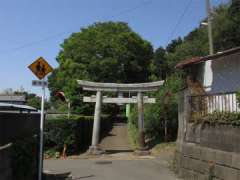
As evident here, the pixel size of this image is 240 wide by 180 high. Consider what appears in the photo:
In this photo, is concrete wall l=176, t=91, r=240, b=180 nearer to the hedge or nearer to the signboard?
the signboard

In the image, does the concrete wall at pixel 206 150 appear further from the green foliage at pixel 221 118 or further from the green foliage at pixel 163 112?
the green foliage at pixel 163 112

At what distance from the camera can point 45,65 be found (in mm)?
10133

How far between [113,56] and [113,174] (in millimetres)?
32301

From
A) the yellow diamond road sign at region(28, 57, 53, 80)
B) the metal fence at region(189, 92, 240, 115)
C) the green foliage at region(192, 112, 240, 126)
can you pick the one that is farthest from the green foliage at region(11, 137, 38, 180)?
the metal fence at region(189, 92, 240, 115)

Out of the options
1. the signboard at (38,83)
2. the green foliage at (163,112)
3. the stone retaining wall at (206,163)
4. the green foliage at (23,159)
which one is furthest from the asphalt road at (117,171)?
the green foliage at (163,112)

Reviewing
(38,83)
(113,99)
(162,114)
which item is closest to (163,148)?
(162,114)

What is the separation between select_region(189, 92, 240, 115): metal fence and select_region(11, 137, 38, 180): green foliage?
220 inches

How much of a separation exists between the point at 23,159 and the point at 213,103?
20.4 ft

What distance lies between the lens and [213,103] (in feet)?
37.2

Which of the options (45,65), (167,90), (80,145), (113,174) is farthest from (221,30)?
Result: (45,65)

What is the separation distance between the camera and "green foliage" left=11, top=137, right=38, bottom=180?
823cm

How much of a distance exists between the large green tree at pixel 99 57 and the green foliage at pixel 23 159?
30.4m

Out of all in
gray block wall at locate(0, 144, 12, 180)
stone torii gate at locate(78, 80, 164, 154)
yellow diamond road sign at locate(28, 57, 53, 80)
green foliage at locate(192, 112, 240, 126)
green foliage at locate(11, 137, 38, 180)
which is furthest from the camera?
stone torii gate at locate(78, 80, 164, 154)

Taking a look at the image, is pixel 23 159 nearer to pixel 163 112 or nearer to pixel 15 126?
pixel 15 126
